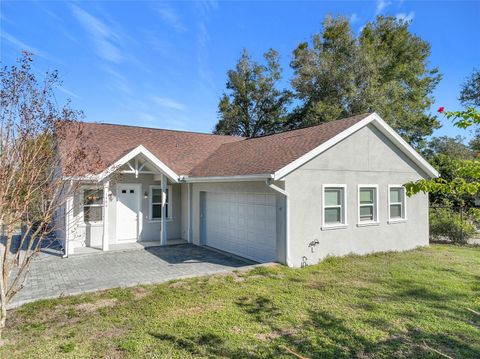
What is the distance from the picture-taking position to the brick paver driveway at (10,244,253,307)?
25.6 feet

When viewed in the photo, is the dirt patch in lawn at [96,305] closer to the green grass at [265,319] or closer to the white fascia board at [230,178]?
the green grass at [265,319]

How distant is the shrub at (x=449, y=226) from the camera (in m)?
15.0

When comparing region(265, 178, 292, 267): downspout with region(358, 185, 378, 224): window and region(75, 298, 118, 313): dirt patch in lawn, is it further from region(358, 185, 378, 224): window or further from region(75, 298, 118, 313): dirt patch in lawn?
region(75, 298, 118, 313): dirt patch in lawn

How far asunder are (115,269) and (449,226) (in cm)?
1552

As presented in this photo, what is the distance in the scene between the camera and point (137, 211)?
46.6 feet

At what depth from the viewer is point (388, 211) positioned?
40.9 feet

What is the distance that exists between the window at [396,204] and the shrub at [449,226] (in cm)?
372

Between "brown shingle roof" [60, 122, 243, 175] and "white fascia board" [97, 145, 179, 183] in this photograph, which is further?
"brown shingle roof" [60, 122, 243, 175]

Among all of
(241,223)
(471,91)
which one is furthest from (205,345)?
(471,91)

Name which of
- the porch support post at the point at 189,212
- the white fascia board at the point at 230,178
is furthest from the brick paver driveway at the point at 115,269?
the white fascia board at the point at 230,178

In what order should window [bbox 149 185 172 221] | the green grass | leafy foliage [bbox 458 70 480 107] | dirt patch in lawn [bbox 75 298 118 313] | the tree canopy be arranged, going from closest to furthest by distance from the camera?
the green grass < dirt patch in lawn [bbox 75 298 118 313] < window [bbox 149 185 172 221] < the tree canopy < leafy foliage [bbox 458 70 480 107]

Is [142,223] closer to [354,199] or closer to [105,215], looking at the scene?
[105,215]

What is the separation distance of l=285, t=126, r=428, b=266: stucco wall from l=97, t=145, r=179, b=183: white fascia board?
227 inches

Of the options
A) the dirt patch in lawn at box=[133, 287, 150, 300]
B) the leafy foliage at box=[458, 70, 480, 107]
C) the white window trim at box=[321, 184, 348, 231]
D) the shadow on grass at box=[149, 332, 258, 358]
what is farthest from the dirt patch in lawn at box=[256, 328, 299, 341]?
the leafy foliage at box=[458, 70, 480, 107]
